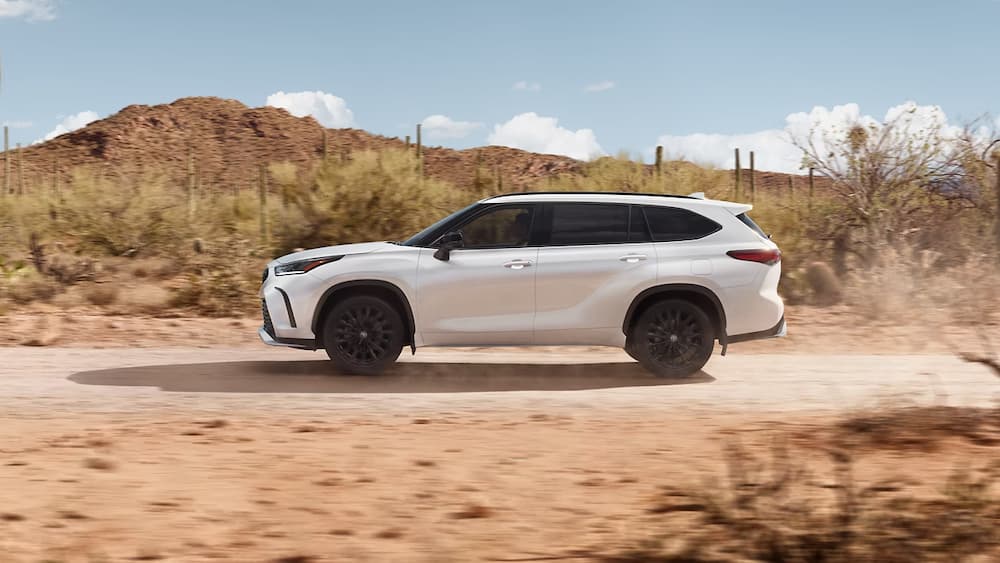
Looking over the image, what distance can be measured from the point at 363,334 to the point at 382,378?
1.67 feet

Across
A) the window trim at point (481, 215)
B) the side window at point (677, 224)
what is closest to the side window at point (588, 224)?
the window trim at point (481, 215)

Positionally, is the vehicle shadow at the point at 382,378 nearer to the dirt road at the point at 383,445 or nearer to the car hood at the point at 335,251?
the dirt road at the point at 383,445

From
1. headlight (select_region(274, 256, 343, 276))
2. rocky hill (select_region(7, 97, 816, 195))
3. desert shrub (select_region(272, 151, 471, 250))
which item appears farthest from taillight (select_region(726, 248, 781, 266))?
rocky hill (select_region(7, 97, 816, 195))

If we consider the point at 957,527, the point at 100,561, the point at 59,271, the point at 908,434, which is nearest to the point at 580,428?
the point at 908,434

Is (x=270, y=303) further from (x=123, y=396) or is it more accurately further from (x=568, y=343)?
(x=568, y=343)

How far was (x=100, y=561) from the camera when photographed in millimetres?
4941

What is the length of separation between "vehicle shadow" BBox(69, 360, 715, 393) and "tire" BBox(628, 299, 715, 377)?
199 mm

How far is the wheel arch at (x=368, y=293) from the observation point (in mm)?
10414

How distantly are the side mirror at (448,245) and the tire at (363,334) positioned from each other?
0.70m

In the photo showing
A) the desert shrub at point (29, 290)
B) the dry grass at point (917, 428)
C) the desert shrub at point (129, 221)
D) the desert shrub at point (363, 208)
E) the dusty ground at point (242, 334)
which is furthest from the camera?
the desert shrub at point (129, 221)

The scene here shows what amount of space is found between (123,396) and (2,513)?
13.7ft

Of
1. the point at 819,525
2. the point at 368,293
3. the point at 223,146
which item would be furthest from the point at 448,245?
the point at 223,146

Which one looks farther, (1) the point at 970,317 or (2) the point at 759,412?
(1) the point at 970,317

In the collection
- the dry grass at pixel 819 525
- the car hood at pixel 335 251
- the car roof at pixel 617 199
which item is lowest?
the dry grass at pixel 819 525
